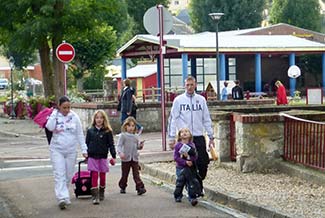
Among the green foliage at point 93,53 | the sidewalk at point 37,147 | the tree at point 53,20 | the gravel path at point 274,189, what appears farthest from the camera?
the green foliage at point 93,53

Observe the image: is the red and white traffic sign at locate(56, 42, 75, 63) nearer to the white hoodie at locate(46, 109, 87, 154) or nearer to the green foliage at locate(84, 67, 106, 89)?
the white hoodie at locate(46, 109, 87, 154)

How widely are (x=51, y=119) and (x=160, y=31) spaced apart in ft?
21.6

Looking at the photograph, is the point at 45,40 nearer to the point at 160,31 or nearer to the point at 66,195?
the point at 160,31

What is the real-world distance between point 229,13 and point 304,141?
77.2 metres

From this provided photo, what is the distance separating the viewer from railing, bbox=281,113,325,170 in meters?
11.7

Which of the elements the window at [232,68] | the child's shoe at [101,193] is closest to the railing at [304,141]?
the child's shoe at [101,193]

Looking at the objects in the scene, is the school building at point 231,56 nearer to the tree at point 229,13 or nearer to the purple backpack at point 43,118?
the tree at point 229,13

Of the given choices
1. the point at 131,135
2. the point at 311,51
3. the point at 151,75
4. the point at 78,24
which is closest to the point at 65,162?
the point at 131,135

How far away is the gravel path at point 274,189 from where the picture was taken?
30.3 feet

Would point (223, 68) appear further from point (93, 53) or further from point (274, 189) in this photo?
point (274, 189)

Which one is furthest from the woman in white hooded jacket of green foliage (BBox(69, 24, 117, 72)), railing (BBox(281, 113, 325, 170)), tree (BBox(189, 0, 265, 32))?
tree (BBox(189, 0, 265, 32))

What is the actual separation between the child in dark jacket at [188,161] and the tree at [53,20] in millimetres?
20964

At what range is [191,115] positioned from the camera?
10609mm

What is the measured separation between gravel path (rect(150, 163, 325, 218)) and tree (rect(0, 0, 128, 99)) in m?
18.5
